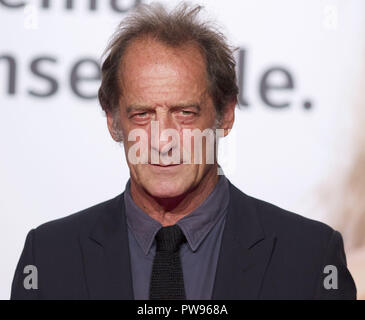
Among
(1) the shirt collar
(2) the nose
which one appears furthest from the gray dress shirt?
(2) the nose

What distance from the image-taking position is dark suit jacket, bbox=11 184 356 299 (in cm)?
145

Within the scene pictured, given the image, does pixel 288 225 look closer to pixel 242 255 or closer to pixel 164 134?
pixel 242 255

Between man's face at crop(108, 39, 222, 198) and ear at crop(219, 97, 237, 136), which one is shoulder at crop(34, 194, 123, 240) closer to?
man's face at crop(108, 39, 222, 198)

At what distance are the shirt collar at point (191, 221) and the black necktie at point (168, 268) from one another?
2cm

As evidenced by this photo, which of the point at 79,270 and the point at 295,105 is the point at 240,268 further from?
the point at 295,105

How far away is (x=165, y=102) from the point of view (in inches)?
57.9

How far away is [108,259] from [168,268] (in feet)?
0.42

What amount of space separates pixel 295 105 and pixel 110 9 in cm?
59

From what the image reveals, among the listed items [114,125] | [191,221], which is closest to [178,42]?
[114,125]

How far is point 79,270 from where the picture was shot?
1.49 meters
